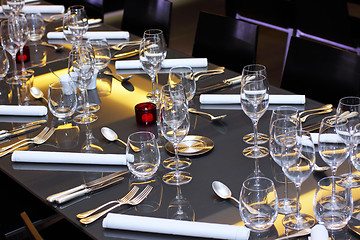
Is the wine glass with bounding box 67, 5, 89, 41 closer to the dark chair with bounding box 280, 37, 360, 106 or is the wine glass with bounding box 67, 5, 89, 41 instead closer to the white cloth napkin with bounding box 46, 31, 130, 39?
the white cloth napkin with bounding box 46, 31, 130, 39

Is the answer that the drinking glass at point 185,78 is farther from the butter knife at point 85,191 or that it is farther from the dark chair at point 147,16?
the dark chair at point 147,16

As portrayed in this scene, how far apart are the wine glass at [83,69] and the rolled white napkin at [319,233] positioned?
108 cm

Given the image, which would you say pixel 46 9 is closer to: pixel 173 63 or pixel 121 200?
pixel 173 63

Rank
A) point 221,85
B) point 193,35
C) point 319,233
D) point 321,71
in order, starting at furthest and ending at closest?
point 193,35 < point 321,71 < point 221,85 < point 319,233

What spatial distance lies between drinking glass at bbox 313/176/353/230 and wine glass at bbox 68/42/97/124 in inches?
41.2

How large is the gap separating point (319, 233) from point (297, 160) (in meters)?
0.22

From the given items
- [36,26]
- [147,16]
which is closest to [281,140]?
[36,26]

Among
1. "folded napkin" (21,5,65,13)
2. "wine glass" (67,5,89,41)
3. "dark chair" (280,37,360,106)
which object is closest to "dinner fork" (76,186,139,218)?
"dark chair" (280,37,360,106)

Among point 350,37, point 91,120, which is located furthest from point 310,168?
point 350,37

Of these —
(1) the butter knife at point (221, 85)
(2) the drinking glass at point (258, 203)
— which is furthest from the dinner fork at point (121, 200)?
(1) the butter knife at point (221, 85)

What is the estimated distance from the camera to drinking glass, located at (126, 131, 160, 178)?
1665 millimetres

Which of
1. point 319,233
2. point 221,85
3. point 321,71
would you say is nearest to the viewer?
point 319,233

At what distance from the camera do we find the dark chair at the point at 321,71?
2.41m

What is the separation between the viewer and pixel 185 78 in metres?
2.17
